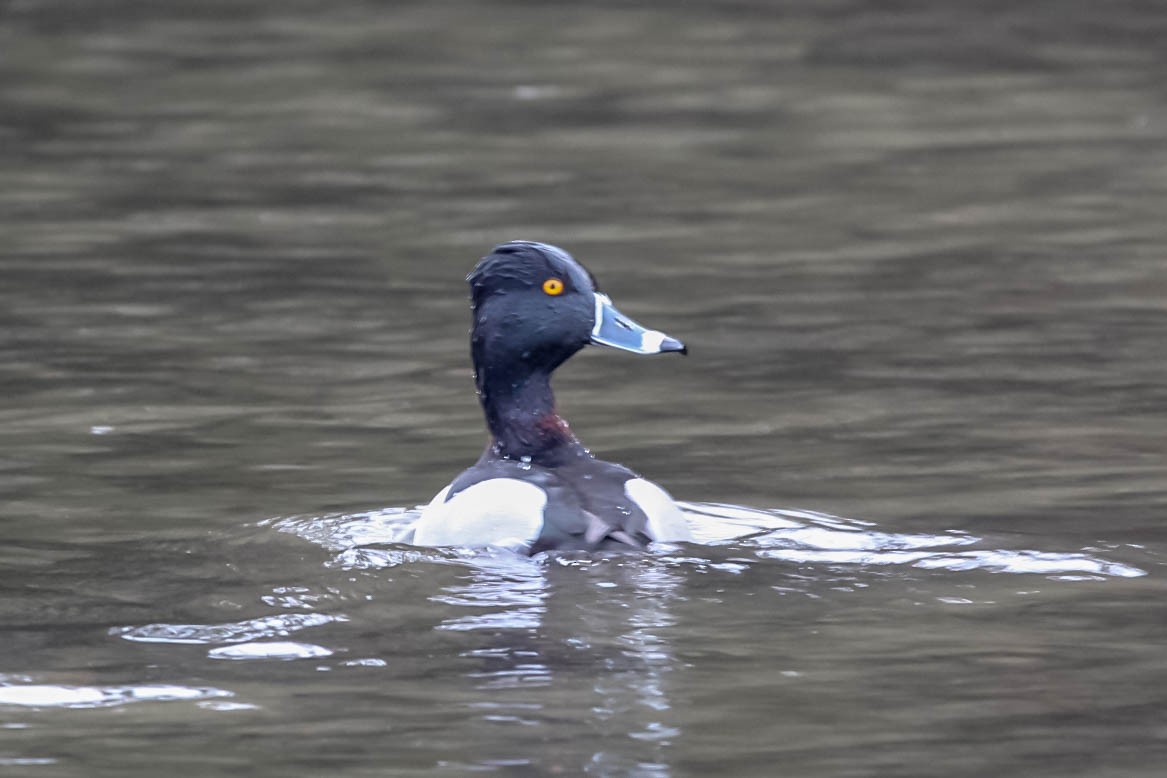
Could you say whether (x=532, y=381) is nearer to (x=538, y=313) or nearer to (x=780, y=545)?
(x=538, y=313)

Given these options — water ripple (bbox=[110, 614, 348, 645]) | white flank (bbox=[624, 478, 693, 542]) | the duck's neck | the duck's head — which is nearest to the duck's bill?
the duck's head

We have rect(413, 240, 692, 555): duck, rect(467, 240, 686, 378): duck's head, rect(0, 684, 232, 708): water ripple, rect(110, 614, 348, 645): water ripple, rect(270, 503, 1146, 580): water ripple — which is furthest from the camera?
rect(467, 240, 686, 378): duck's head

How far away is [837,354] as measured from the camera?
11.9 metres

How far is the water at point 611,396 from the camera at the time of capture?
651cm

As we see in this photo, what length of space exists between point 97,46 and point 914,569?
53.8 ft

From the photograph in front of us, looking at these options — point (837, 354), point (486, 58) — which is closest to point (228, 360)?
point (837, 354)

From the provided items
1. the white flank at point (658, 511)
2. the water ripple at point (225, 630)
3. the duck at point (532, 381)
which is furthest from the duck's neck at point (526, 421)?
the water ripple at point (225, 630)

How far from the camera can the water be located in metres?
6.51

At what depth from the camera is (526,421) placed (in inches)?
340

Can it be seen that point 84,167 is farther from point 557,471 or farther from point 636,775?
point 636,775

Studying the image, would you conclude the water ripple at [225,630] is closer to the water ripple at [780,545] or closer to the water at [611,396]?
the water at [611,396]

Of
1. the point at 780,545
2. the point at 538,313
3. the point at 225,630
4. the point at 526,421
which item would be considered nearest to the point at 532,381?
the point at 526,421

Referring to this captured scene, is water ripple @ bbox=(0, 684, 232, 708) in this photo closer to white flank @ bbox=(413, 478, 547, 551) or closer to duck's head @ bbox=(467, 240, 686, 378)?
white flank @ bbox=(413, 478, 547, 551)

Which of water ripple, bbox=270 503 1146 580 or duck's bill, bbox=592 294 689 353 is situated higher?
duck's bill, bbox=592 294 689 353
